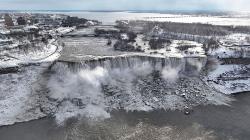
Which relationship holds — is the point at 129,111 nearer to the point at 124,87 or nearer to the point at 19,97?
the point at 124,87

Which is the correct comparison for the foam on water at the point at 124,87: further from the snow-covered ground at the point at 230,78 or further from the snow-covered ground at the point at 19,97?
the snow-covered ground at the point at 19,97

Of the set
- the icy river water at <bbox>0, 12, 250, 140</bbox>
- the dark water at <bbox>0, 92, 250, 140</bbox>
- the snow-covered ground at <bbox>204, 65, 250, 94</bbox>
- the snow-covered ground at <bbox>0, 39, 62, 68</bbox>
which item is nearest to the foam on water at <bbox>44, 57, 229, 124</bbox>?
the icy river water at <bbox>0, 12, 250, 140</bbox>

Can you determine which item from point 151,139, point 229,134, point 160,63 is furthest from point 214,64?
point 151,139

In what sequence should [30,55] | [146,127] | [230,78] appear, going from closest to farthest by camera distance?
[146,127] → [230,78] → [30,55]

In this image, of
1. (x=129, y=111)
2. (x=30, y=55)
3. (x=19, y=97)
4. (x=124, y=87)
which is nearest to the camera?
(x=129, y=111)

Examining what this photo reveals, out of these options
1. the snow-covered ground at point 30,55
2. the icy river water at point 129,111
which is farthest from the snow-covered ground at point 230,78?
the snow-covered ground at point 30,55

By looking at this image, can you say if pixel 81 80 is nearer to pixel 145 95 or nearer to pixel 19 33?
pixel 145 95

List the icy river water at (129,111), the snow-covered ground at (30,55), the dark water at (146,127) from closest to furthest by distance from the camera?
the dark water at (146,127) → the icy river water at (129,111) → the snow-covered ground at (30,55)

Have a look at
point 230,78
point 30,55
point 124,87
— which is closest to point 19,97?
point 30,55

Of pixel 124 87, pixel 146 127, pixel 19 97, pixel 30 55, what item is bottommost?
pixel 146 127
